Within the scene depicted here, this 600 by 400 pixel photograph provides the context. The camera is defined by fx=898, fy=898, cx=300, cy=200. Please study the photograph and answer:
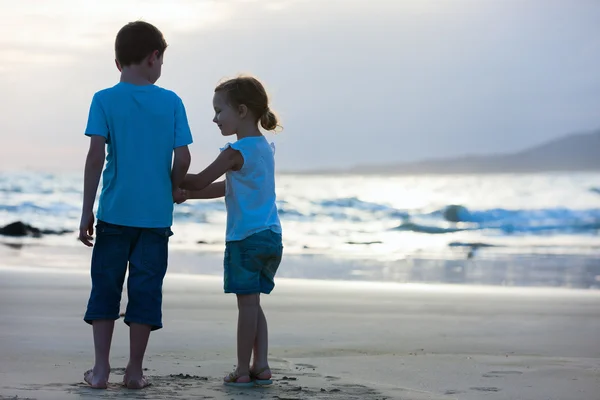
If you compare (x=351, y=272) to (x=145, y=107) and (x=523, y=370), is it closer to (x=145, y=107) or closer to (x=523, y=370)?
(x=523, y=370)

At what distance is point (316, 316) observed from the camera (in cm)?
608

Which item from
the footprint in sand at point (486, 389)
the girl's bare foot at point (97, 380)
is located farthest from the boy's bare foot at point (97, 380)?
the footprint in sand at point (486, 389)

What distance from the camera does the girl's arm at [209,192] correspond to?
158 inches

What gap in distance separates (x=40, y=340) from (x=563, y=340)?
3029 millimetres

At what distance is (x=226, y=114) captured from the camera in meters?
4.02

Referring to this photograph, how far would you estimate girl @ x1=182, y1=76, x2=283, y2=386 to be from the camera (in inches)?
152

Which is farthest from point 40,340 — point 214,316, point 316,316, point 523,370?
point 523,370

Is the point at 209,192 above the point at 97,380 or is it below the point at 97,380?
above

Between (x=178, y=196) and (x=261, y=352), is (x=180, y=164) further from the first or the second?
(x=261, y=352)

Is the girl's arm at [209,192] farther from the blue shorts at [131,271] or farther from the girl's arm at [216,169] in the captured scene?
the blue shorts at [131,271]

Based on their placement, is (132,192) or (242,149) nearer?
(132,192)

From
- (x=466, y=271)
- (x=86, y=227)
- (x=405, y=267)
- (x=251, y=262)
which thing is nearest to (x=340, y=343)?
(x=251, y=262)

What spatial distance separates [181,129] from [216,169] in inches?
9.0

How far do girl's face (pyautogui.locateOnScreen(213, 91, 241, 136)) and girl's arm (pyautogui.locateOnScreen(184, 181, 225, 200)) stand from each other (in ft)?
0.85
